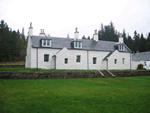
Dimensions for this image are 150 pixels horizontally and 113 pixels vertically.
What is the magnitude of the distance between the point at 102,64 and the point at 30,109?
29.0 m

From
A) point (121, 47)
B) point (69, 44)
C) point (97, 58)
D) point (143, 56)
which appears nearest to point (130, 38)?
point (143, 56)

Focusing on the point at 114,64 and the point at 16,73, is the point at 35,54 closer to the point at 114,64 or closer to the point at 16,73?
the point at 16,73

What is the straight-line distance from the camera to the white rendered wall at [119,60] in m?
32.4

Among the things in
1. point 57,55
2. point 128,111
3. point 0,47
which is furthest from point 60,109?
point 0,47

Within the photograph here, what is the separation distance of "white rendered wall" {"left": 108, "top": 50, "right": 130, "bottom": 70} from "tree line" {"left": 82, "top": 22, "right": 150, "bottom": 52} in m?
33.5

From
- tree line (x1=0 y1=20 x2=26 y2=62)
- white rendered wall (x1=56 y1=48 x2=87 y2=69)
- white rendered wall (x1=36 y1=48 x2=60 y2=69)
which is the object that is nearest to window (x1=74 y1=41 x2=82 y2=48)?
white rendered wall (x1=56 y1=48 x2=87 y2=69)

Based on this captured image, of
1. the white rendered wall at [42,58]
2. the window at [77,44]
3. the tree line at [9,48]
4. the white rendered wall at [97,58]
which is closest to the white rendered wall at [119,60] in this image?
the white rendered wall at [97,58]

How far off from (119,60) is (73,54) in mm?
11477

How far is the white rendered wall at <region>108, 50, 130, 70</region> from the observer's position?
32.4 meters

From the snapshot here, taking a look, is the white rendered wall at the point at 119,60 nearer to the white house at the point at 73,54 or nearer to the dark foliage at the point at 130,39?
the white house at the point at 73,54

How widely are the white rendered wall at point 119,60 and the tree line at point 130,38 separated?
1321 inches

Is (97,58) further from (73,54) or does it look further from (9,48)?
(9,48)

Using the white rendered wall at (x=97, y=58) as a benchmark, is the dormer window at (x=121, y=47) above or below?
above

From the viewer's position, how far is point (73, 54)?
96.4ft
